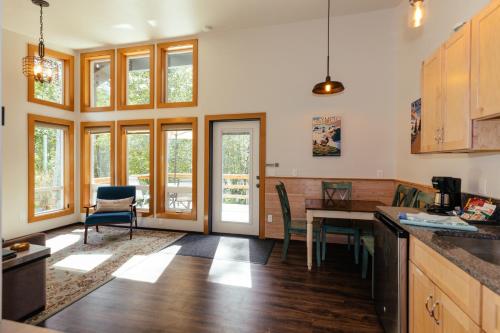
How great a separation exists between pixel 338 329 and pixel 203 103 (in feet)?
13.3

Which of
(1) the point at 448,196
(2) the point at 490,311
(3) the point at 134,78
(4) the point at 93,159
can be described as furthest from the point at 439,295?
(4) the point at 93,159

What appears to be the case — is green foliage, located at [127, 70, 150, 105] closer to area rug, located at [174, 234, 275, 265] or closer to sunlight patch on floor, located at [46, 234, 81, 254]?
sunlight patch on floor, located at [46, 234, 81, 254]

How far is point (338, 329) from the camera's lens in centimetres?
220

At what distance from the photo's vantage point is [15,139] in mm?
4492

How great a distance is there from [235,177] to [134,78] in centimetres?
296

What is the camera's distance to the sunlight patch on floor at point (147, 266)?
3145 mm

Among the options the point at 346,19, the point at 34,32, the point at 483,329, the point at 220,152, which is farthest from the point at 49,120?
the point at 483,329

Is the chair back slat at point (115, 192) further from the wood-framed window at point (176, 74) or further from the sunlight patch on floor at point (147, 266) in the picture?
the wood-framed window at point (176, 74)

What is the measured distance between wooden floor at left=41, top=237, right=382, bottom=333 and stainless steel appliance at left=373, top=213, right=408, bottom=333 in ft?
0.94

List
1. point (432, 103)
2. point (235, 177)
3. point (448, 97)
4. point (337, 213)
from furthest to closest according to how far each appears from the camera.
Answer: point (235, 177), point (337, 213), point (432, 103), point (448, 97)

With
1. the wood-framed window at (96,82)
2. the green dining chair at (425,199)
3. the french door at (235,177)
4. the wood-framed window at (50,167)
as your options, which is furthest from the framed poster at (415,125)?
the wood-framed window at (50,167)

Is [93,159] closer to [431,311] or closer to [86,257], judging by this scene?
[86,257]

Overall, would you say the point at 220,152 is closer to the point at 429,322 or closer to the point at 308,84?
the point at 308,84

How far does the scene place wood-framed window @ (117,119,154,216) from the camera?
5267 mm
